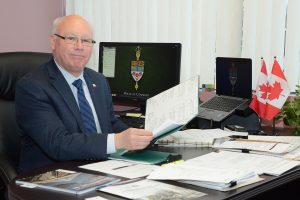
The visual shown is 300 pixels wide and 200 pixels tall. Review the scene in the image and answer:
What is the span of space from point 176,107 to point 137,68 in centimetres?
121

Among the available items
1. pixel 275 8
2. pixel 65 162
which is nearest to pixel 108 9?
pixel 275 8

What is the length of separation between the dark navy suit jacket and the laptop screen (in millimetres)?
767

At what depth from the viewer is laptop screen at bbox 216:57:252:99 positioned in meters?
2.19

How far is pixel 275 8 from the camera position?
242 centimetres

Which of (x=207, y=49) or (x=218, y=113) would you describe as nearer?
(x=218, y=113)

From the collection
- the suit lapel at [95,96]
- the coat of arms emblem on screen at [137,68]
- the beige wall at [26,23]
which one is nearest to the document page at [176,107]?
the suit lapel at [95,96]

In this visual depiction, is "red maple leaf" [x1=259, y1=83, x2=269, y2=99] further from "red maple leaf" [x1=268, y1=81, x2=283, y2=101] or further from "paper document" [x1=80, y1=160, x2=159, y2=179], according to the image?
"paper document" [x1=80, y1=160, x2=159, y2=179]

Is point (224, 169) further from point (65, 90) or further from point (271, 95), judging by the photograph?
point (271, 95)

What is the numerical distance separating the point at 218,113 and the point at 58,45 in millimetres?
873

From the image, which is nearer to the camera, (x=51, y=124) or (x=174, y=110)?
(x=174, y=110)

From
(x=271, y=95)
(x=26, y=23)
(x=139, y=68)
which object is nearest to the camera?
(x=271, y=95)

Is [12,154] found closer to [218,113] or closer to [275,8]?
[218,113]

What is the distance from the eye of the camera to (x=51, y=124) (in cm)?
159

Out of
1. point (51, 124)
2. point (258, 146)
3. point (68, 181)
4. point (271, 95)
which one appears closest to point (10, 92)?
point (51, 124)
